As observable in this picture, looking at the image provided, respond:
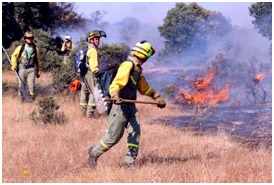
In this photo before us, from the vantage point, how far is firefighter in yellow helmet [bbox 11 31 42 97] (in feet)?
34.9

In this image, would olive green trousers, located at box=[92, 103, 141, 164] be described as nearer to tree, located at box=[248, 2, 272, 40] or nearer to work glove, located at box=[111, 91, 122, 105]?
work glove, located at box=[111, 91, 122, 105]

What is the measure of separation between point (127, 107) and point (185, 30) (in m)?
23.4

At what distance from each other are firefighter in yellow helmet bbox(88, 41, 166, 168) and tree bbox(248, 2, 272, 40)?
16391 millimetres

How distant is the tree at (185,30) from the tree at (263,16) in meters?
6.29

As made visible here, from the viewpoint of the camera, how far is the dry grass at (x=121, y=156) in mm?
5262

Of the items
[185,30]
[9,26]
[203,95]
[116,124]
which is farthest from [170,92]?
[185,30]

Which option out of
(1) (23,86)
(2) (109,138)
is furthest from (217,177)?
(1) (23,86)

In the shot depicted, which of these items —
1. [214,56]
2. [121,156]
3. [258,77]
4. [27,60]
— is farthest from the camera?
[214,56]

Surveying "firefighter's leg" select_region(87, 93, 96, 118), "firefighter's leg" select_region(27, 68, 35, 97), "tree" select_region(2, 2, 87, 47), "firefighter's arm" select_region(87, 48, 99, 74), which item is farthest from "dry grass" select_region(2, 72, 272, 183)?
"tree" select_region(2, 2, 87, 47)

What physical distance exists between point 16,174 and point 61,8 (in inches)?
900

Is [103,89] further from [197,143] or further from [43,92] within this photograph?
[43,92]

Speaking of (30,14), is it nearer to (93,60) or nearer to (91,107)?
(91,107)

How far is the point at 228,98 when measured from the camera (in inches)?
501

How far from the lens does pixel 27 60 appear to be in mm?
10852
